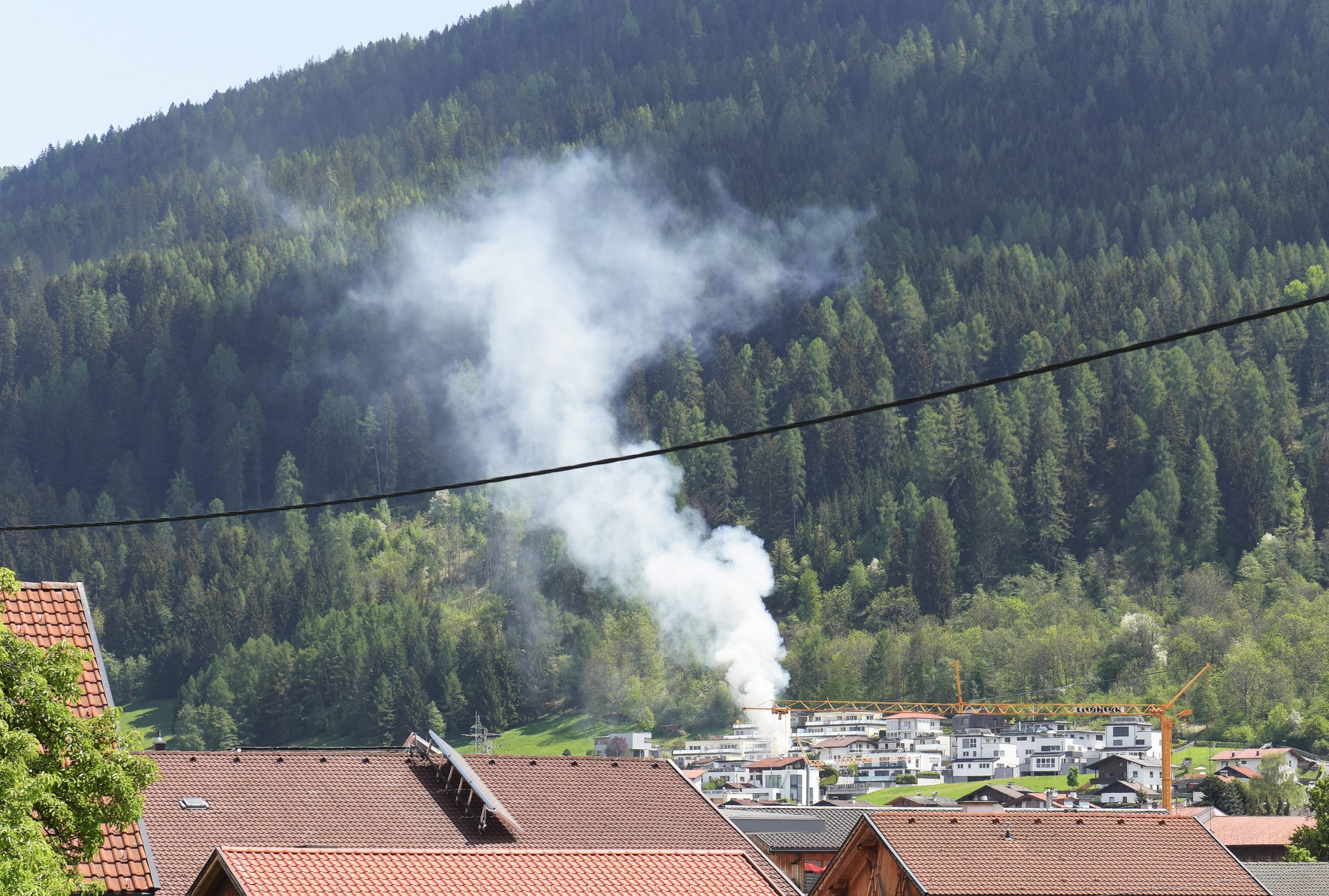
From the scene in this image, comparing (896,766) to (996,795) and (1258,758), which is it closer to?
(1258,758)

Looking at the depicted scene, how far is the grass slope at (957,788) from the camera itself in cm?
15500

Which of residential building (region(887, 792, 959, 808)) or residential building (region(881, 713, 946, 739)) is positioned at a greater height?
residential building (region(881, 713, 946, 739))

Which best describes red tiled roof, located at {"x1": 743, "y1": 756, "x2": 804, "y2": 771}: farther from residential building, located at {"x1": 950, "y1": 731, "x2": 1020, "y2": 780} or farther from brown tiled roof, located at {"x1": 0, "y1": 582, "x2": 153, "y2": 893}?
brown tiled roof, located at {"x1": 0, "y1": 582, "x2": 153, "y2": 893}

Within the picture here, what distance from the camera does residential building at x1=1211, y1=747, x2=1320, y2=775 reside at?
503 ft

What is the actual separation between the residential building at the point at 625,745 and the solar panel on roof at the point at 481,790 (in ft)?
372

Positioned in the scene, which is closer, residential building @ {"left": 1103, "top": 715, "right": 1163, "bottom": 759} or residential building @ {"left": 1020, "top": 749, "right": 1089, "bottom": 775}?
→ residential building @ {"left": 1020, "top": 749, "right": 1089, "bottom": 775}

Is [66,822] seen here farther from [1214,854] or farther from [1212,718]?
[1212,718]

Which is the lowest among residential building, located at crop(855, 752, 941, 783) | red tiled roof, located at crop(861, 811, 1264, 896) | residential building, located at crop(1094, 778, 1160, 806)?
residential building, located at crop(1094, 778, 1160, 806)

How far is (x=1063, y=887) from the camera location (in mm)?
40281

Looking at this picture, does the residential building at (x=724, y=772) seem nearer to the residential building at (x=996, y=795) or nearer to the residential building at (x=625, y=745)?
the residential building at (x=625, y=745)

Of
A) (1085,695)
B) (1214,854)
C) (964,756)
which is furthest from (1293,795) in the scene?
(1214,854)

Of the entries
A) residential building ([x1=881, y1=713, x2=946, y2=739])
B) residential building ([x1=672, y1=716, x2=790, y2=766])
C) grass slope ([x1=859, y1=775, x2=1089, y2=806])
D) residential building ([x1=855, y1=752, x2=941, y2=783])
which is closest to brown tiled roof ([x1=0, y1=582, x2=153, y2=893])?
grass slope ([x1=859, y1=775, x2=1089, y2=806])

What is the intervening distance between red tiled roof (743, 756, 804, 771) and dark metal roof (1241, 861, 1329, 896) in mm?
113304

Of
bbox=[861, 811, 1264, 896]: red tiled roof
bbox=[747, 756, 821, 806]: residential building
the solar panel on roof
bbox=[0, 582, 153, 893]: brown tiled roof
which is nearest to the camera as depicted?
bbox=[0, 582, 153, 893]: brown tiled roof
